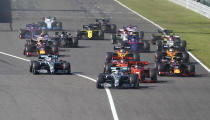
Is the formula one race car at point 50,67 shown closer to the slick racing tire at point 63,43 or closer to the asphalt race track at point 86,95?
the asphalt race track at point 86,95

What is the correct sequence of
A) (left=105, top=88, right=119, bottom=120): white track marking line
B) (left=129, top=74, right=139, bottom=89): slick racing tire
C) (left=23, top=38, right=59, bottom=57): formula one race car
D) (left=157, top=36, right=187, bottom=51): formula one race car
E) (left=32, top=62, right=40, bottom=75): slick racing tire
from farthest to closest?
(left=157, top=36, right=187, bottom=51): formula one race car
(left=23, top=38, right=59, bottom=57): formula one race car
(left=32, top=62, right=40, bottom=75): slick racing tire
(left=129, top=74, right=139, bottom=89): slick racing tire
(left=105, top=88, right=119, bottom=120): white track marking line

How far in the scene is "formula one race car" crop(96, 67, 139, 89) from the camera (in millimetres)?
36531

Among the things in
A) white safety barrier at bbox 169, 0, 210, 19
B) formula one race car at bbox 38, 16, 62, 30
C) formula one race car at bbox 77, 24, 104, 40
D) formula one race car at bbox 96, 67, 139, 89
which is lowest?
formula one race car at bbox 96, 67, 139, 89

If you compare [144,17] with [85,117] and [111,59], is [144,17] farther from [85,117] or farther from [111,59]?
[85,117]

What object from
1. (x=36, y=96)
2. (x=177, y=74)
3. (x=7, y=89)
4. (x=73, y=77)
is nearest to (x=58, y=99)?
(x=36, y=96)

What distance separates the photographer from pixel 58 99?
33.8 m

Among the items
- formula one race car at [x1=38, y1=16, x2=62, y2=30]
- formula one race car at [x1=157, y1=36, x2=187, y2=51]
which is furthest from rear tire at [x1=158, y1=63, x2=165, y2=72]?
formula one race car at [x1=38, y1=16, x2=62, y2=30]

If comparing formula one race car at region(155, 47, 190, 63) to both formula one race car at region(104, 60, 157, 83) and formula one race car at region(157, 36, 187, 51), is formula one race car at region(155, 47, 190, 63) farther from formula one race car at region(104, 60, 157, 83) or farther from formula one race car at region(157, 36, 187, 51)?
formula one race car at region(104, 60, 157, 83)

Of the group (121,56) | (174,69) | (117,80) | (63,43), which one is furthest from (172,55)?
(117,80)

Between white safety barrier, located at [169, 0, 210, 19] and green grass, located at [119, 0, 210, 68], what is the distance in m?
0.67

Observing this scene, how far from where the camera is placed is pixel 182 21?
75.0 metres

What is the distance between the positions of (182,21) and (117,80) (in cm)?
3929

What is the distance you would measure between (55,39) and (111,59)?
972 centimetres

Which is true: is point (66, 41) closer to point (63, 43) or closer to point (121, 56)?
point (63, 43)
